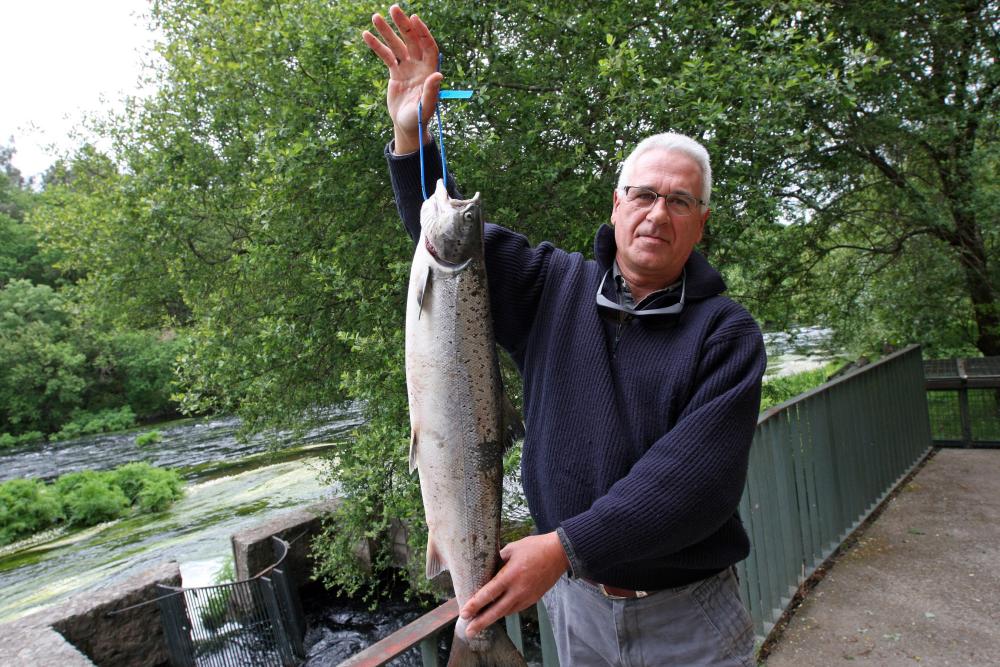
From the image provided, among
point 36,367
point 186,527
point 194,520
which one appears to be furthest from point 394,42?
point 36,367

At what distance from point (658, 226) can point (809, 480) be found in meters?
3.87

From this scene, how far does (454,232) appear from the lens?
1808 millimetres

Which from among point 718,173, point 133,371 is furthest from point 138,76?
point 133,371

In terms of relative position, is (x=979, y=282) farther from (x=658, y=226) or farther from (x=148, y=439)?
(x=148, y=439)

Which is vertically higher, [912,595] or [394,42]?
[394,42]

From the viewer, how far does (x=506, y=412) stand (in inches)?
73.4

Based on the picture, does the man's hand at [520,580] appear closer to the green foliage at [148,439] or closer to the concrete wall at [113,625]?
the concrete wall at [113,625]

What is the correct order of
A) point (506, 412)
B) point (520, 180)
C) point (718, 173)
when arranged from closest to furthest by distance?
point (506, 412), point (718, 173), point (520, 180)

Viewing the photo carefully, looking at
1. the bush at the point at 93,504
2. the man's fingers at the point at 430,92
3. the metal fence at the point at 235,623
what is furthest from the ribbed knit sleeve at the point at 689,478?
the bush at the point at 93,504

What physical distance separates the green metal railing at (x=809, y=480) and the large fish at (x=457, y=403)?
393mm

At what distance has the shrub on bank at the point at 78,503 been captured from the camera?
50.0ft

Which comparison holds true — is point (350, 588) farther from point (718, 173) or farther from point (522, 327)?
point (522, 327)

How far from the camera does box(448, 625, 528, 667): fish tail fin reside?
165 cm

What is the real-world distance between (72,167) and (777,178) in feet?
46.5
